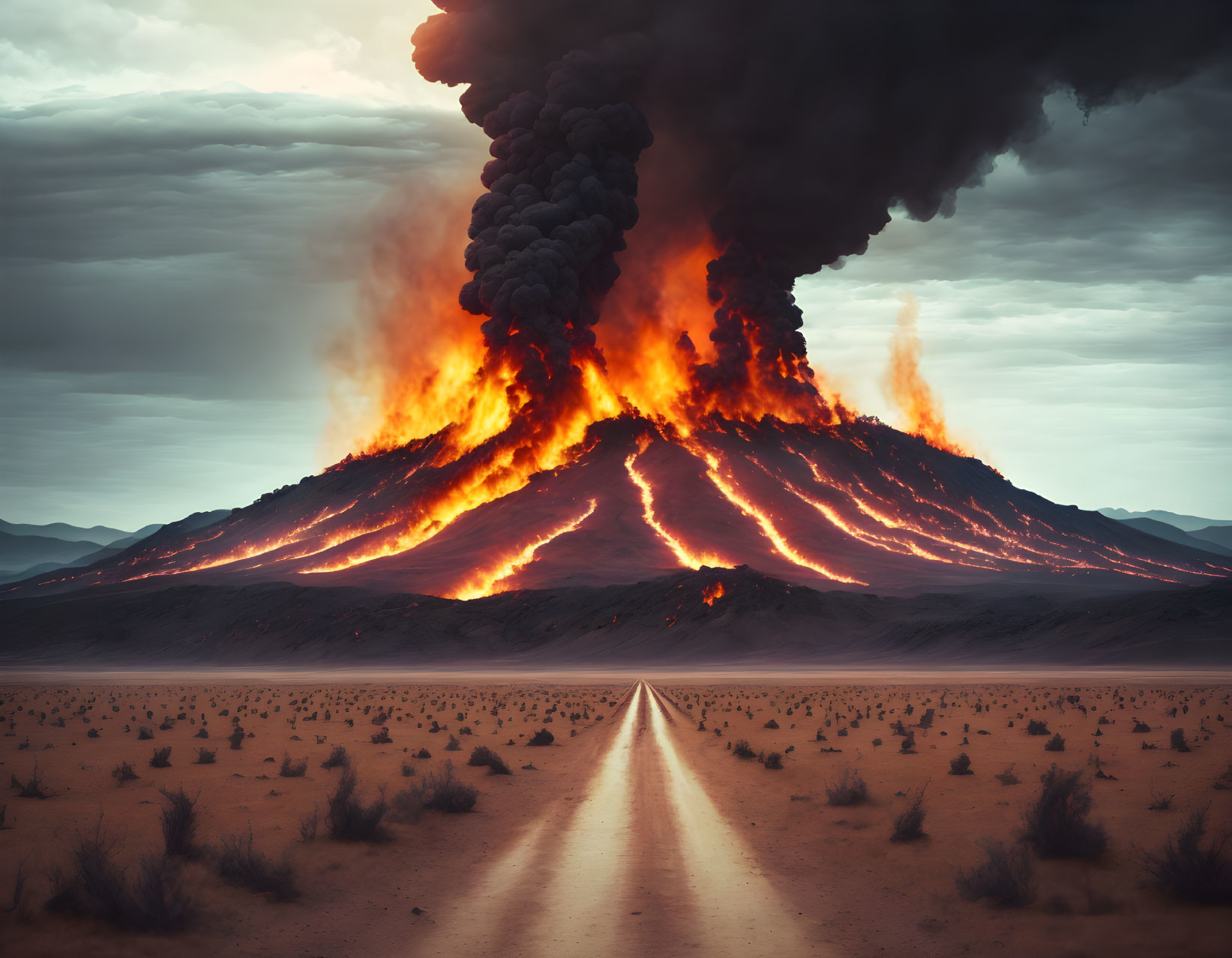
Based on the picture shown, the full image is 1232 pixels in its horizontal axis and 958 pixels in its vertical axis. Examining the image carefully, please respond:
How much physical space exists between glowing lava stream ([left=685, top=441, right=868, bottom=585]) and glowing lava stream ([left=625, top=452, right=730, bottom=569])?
25.3ft

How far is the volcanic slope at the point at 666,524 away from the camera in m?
122

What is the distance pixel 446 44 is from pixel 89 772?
388ft

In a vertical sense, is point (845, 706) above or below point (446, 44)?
below

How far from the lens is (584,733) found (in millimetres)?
30500

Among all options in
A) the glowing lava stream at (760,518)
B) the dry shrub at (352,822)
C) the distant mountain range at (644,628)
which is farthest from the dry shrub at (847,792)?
the glowing lava stream at (760,518)

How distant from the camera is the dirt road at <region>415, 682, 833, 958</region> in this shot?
9.97 m

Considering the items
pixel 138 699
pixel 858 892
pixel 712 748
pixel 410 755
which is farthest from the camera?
pixel 138 699

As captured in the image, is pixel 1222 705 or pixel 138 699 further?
pixel 138 699

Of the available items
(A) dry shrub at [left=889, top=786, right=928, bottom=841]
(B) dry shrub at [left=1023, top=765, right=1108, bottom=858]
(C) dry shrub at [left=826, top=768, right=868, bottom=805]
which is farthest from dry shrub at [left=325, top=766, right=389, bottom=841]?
(B) dry shrub at [left=1023, top=765, right=1108, bottom=858]

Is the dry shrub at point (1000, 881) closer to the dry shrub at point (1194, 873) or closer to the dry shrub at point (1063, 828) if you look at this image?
the dry shrub at point (1063, 828)

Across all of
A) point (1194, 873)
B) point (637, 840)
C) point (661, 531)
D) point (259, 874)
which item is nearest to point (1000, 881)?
point (1194, 873)

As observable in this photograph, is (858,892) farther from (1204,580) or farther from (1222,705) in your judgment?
(1204,580)

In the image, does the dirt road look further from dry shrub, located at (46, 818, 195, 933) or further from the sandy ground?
dry shrub, located at (46, 818, 195, 933)

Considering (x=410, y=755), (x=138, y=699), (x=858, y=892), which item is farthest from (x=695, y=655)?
(x=858, y=892)
